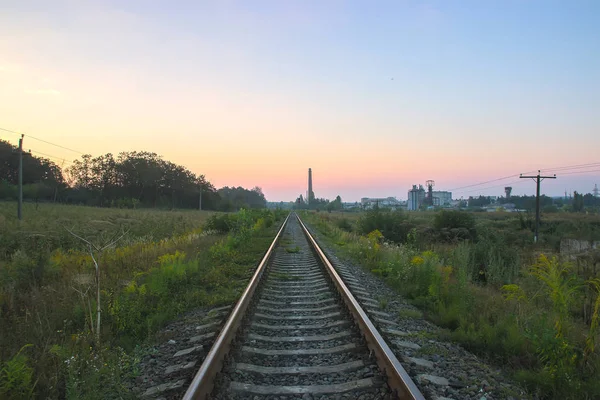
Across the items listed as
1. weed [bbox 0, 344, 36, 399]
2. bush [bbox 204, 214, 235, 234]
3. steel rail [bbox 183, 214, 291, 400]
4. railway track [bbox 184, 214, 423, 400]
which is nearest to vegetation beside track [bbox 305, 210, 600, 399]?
railway track [bbox 184, 214, 423, 400]

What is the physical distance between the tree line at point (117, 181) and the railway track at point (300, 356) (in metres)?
66.3

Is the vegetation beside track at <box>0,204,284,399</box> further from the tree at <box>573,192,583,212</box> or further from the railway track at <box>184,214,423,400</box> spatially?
the tree at <box>573,192,583,212</box>

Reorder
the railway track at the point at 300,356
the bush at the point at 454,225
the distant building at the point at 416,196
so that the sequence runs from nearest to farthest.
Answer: the railway track at the point at 300,356 < the bush at the point at 454,225 < the distant building at the point at 416,196

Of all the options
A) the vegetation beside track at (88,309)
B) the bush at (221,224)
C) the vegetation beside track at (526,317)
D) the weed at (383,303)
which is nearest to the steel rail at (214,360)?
the vegetation beside track at (88,309)

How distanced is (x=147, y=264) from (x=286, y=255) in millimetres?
4729

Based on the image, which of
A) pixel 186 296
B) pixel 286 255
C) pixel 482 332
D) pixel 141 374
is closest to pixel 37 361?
pixel 141 374

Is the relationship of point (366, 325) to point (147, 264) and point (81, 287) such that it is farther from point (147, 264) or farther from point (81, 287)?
point (147, 264)

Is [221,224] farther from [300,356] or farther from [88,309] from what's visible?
[300,356]

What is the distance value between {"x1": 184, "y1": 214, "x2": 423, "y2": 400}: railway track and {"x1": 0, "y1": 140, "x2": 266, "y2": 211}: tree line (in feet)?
218

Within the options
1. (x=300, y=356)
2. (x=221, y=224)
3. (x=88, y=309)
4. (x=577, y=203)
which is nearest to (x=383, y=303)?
(x=300, y=356)

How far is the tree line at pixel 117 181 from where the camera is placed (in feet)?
237

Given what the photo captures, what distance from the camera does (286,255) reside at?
41.9 feet

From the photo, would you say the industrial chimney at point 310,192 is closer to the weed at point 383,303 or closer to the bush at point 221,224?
the bush at point 221,224

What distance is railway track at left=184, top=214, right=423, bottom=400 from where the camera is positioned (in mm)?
3244
